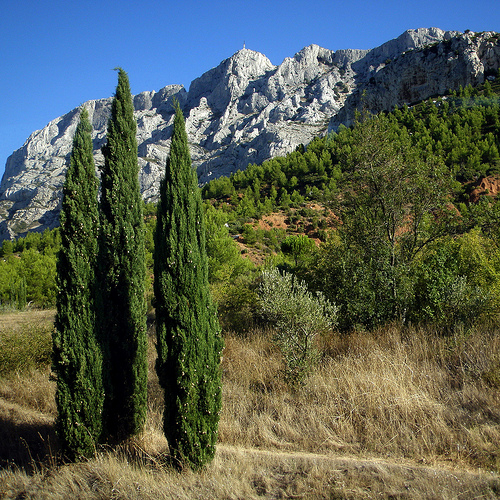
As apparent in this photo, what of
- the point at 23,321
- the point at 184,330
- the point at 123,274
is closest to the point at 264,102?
the point at 23,321

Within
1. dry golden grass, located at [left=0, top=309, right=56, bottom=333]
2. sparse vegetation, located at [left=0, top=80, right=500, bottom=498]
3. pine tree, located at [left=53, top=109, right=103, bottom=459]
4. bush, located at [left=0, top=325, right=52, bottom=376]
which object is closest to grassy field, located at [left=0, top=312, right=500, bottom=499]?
sparse vegetation, located at [left=0, top=80, right=500, bottom=498]

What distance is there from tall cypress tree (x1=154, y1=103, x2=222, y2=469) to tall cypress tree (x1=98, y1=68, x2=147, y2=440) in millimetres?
1406

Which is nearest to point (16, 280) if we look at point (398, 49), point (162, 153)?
point (162, 153)

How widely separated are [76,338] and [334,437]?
3.66m

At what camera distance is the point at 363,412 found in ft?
16.5

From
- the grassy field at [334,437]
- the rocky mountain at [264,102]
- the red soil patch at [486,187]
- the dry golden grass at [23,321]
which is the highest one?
the rocky mountain at [264,102]

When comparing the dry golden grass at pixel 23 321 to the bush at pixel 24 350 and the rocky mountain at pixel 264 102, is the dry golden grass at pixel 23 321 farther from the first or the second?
the rocky mountain at pixel 264 102

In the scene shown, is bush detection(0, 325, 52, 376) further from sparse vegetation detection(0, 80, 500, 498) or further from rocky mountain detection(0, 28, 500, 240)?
rocky mountain detection(0, 28, 500, 240)

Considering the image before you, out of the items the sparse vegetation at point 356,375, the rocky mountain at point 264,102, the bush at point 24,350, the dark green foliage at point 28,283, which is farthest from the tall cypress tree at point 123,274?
the rocky mountain at point 264,102

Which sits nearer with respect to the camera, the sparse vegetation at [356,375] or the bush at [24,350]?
the sparse vegetation at [356,375]

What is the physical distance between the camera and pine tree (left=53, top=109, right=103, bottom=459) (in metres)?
4.58

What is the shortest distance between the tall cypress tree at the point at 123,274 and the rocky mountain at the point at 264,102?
5589 cm

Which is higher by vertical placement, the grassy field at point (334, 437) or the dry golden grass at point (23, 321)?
the dry golden grass at point (23, 321)

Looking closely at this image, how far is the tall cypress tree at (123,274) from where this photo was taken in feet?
17.4
